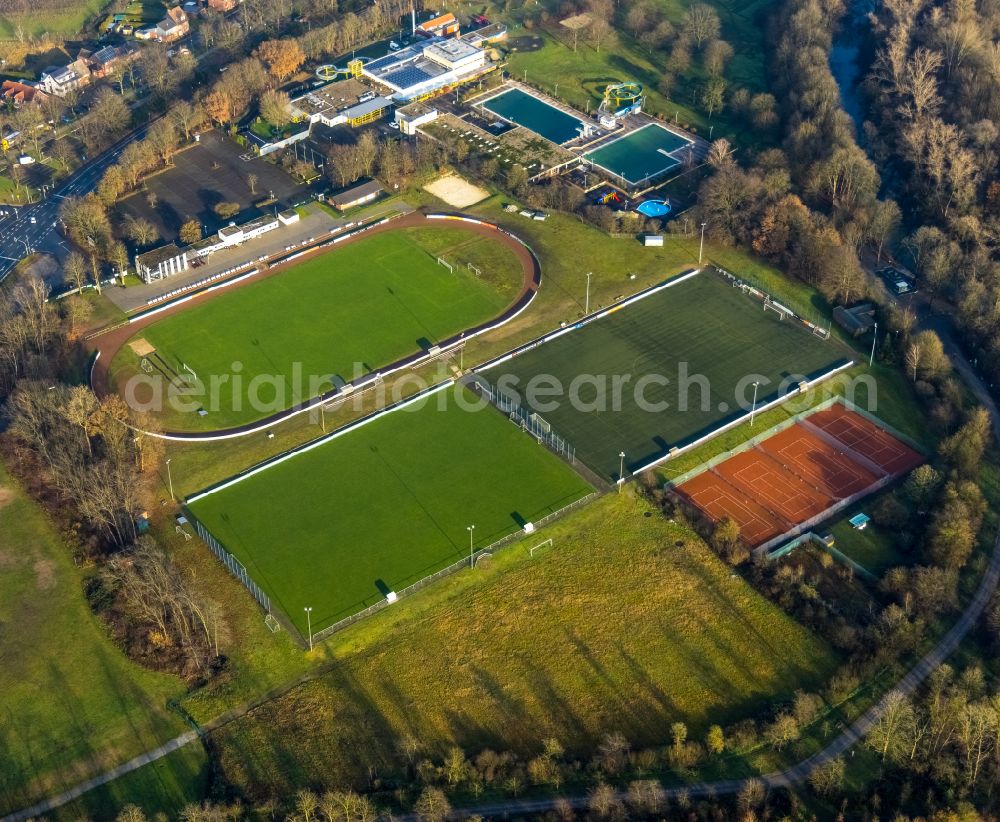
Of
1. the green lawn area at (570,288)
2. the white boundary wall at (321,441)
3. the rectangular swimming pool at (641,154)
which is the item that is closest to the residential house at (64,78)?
the green lawn area at (570,288)

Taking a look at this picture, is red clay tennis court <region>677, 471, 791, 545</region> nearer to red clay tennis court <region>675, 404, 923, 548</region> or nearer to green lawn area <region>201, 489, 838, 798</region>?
red clay tennis court <region>675, 404, 923, 548</region>

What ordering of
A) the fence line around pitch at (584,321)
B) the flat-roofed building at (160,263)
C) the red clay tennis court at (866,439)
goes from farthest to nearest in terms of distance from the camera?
1. the flat-roofed building at (160,263)
2. the fence line around pitch at (584,321)
3. the red clay tennis court at (866,439)

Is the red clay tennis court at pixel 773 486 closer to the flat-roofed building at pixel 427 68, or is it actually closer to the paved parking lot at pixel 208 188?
the paved parking lot at pixel 208 188

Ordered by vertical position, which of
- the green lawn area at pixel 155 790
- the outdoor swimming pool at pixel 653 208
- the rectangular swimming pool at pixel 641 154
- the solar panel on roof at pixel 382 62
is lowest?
the green lawn area at pixel 155 790

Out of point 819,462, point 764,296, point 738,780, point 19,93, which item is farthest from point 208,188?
point 738,780

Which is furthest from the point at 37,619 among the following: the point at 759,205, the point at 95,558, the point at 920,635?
the point at 759,205

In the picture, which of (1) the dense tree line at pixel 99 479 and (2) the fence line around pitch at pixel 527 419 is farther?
(2) the fence line around pitch at pixel 527 419
